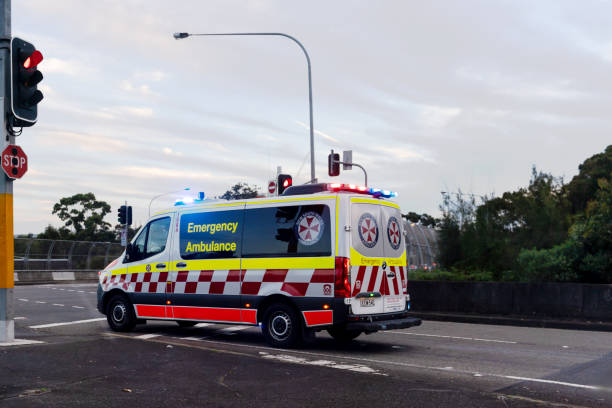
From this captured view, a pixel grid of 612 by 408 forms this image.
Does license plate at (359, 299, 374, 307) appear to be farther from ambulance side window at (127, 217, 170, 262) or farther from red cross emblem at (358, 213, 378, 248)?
ambulance side window at (127, 217, 170, 262)

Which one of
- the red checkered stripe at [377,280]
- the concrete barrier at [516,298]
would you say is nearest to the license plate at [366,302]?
the red checkered stripe at [377,280]

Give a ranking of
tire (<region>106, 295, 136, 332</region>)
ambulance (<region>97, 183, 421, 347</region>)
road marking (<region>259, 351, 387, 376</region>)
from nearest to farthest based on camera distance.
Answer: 1. road marking (<region>259, 351, 387, 376</region>)
2. ambulance (<region>97, 183, 421, 347</region>)
3. tire (<region>106, 295, 136, 332</region>)

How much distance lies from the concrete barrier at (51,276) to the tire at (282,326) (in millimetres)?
23135

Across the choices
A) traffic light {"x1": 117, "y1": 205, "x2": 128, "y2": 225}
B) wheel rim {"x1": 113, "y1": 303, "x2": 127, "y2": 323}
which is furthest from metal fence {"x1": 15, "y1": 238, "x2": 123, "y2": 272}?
wheel rim {"x1": 113, "y1": 303, "x2": 127, "y2": 323}

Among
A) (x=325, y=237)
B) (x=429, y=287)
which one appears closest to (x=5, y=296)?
(x=325, y=237)

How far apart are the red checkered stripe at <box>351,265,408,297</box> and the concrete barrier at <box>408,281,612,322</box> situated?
199 inches

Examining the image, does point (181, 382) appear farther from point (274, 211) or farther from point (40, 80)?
point (40, 80)

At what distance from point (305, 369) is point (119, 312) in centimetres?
542

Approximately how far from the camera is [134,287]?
39.2ft

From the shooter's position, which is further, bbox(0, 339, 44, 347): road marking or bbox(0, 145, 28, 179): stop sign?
bbox(0, 145, 28, 179): stop sign

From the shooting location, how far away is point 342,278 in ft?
30.7

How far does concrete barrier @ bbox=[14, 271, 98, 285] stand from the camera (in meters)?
30.8

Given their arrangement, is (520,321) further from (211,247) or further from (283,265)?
(211,247)

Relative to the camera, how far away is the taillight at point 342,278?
30.6 ft
